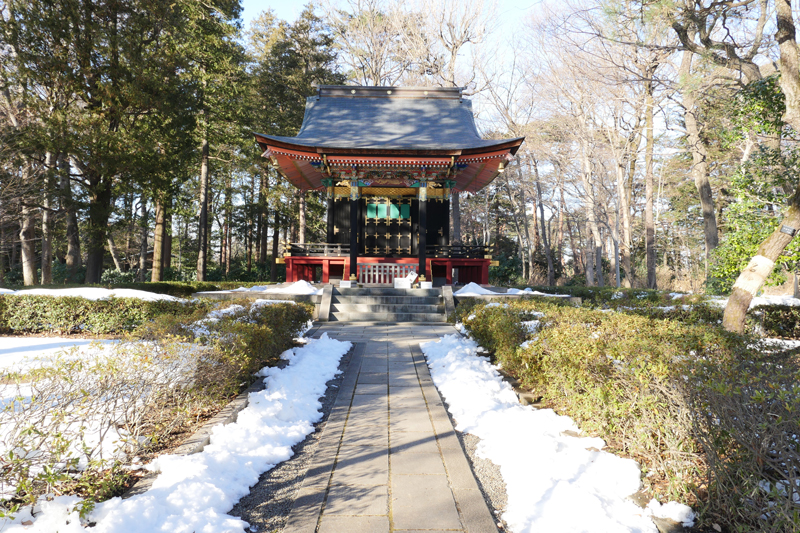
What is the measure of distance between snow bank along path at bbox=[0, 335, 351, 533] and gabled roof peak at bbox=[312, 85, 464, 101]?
15530mm

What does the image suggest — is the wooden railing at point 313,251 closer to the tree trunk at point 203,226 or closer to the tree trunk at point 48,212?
the tree trunk at point 203,226

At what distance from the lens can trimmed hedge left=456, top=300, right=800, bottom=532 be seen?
1976mm

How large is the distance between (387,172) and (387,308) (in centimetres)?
540

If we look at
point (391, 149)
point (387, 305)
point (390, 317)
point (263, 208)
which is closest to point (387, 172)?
point (391, 149)

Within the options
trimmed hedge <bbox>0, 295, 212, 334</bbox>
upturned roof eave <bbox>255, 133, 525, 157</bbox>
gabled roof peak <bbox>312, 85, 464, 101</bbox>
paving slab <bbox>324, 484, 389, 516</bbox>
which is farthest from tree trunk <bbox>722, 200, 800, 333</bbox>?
gabled roof peak <bbox>312, 85, 464, 101</bbox>

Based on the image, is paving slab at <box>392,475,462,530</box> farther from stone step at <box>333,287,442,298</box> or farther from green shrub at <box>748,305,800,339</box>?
stone step at <box>333,287,442,298</box>

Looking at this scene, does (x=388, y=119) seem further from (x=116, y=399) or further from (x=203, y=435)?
(x=116, y=399)

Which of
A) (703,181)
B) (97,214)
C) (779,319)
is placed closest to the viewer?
(779,319)

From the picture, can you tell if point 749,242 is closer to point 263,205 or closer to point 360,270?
point 360,270

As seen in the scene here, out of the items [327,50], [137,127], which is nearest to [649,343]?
[137,127]

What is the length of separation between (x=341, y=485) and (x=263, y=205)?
22.6m

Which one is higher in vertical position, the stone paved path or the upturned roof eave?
the upturned roof eave

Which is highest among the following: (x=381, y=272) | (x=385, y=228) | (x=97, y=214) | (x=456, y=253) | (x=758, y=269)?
(x=97, y=214)

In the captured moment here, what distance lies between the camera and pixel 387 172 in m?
14.3
